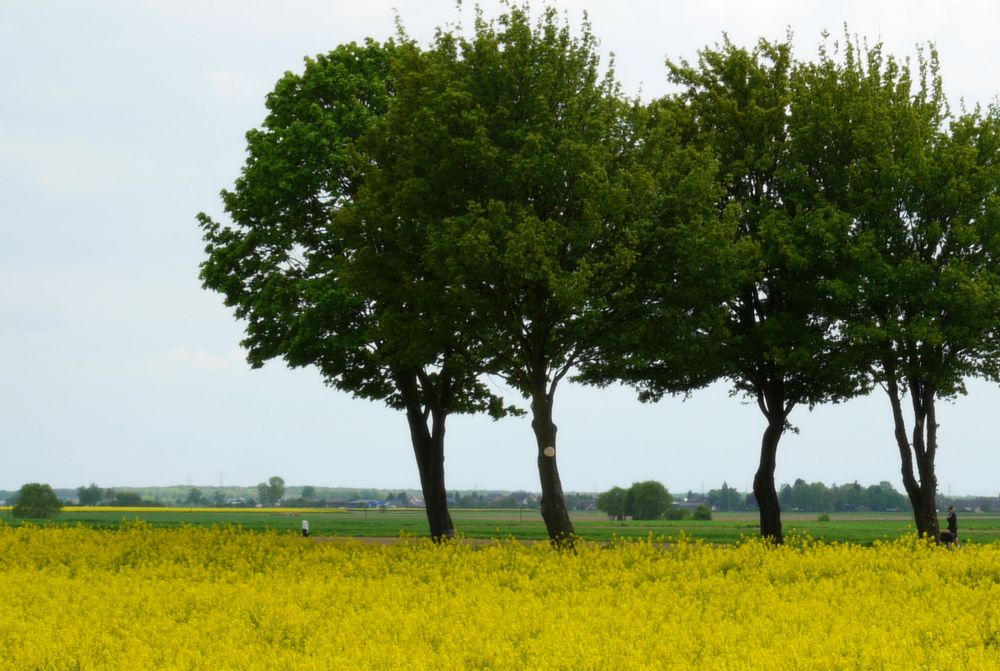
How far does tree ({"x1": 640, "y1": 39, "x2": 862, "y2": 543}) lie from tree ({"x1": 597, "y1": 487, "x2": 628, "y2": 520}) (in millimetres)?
78484

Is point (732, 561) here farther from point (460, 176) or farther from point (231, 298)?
point (231, 298)

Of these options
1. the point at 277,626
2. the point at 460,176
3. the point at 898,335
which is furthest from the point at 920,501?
the point at 277,626

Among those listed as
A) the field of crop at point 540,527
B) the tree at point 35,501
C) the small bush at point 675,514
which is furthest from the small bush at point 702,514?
the tree at point 35,501

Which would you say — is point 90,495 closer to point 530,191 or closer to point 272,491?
point 272,491

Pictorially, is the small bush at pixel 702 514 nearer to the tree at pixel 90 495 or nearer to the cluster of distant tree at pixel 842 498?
the cluster of distant tree at pixel 842 498

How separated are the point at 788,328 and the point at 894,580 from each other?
16056 millimetres

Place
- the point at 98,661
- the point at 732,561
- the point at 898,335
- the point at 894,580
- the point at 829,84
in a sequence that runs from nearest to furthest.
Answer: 1. the point at 98,661
2. the point at 894,580
3. the point at 732,561
4. the point at 898,335
5. the point at 829,84

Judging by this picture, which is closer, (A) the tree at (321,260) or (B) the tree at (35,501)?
(A) the tree at (321,260)

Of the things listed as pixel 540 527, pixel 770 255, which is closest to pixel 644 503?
pixel 540 527

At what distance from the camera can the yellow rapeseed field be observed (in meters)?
12.4

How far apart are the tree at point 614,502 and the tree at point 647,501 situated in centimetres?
77

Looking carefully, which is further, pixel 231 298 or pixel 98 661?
pixel 231 298

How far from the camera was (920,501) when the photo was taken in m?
33.7

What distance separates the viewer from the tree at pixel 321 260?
3394 cm
